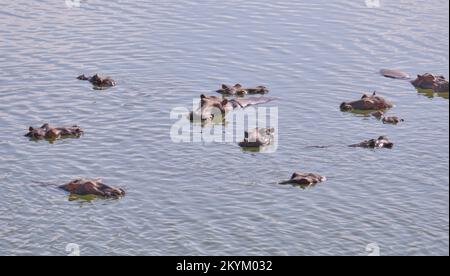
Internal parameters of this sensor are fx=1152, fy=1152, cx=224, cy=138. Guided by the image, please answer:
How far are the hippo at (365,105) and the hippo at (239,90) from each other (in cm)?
397

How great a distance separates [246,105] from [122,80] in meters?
6.30

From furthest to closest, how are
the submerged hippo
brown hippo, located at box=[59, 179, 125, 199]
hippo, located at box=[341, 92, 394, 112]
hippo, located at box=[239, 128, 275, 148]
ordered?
hippo, located at box=[341, 92, 394, 112] → the submerged hippo → hippo, located at box=[239, 128, 275, 148] → brown hippo, located at box=[59, 179, 125, 199]

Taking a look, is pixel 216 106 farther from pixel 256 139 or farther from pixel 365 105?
pixel 365 105

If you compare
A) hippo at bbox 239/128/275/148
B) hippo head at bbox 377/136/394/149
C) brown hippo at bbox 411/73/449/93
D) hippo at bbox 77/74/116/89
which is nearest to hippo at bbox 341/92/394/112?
brown hippo at bbox 411/73/449/93

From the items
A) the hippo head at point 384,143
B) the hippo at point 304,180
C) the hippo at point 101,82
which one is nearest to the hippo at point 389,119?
the hippo head at point 384,143

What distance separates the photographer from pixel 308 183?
4034 centimetres

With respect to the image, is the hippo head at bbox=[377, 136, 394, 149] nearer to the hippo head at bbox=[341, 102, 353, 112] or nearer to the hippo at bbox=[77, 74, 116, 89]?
the hippo head at bbox=[341, 102, 353, 112]

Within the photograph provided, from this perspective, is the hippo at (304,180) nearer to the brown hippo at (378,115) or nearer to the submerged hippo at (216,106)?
the submerged hippo at (216,106)

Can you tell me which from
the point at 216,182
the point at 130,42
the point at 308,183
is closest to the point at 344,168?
the point at 308,183

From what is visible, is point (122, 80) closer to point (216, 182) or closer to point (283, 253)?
point (216, 182)

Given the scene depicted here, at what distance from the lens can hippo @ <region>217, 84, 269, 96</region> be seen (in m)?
50.8

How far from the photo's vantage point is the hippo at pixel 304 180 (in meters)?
40.2

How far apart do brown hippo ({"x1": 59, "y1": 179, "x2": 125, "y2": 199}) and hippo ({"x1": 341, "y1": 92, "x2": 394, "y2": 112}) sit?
1332 cm

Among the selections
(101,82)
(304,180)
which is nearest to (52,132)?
(101,82)
